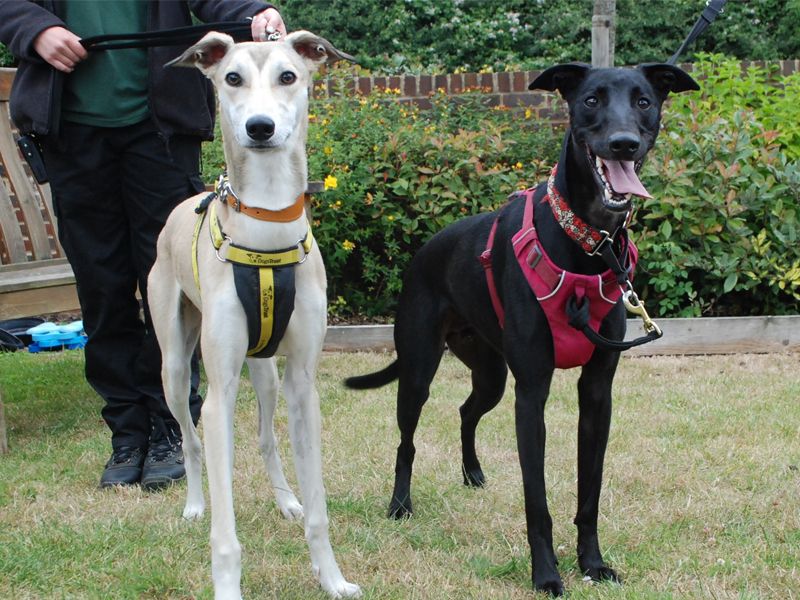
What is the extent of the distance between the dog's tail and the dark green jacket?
123 cm

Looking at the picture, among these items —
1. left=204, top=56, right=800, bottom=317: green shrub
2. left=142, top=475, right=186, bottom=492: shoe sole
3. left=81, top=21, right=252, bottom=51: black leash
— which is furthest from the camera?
left=204, top=56, right=800, bottom=317: green shrub

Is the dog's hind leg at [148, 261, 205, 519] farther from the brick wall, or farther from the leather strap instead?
the brick wall

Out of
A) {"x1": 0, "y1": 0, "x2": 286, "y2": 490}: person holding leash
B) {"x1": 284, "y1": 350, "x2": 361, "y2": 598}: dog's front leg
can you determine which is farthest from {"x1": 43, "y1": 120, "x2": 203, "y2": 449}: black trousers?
{"x1": 284, "y1": 350, "x2": 361, "y2": 598}: dog's front leg

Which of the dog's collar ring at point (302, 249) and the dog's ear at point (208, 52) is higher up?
the dog's ear at point (208, 52)

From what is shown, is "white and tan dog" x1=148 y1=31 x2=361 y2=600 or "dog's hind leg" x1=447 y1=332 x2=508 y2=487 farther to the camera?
"dog's hind leg" x1=447 y1=332 x2=508 y2=487

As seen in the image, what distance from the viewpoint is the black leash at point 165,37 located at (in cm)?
362

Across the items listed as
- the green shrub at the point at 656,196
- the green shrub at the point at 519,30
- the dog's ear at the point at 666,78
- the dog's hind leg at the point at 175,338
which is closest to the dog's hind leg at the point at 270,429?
the dog's hind leg at the point at 175,338

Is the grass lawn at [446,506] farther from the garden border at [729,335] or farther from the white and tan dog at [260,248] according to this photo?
the garden border at [729,335]

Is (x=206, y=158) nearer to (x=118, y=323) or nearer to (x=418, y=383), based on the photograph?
(x=118, y=323)

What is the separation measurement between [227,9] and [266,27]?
42 centimetres

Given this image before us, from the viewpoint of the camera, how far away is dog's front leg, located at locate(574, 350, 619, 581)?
10.5 feet

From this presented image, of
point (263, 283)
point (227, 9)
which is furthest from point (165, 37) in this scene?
point (263, 283)

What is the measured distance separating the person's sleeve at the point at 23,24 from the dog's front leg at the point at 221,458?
1.59m

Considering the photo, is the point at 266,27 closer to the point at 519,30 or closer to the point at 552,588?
the point at 552,588
